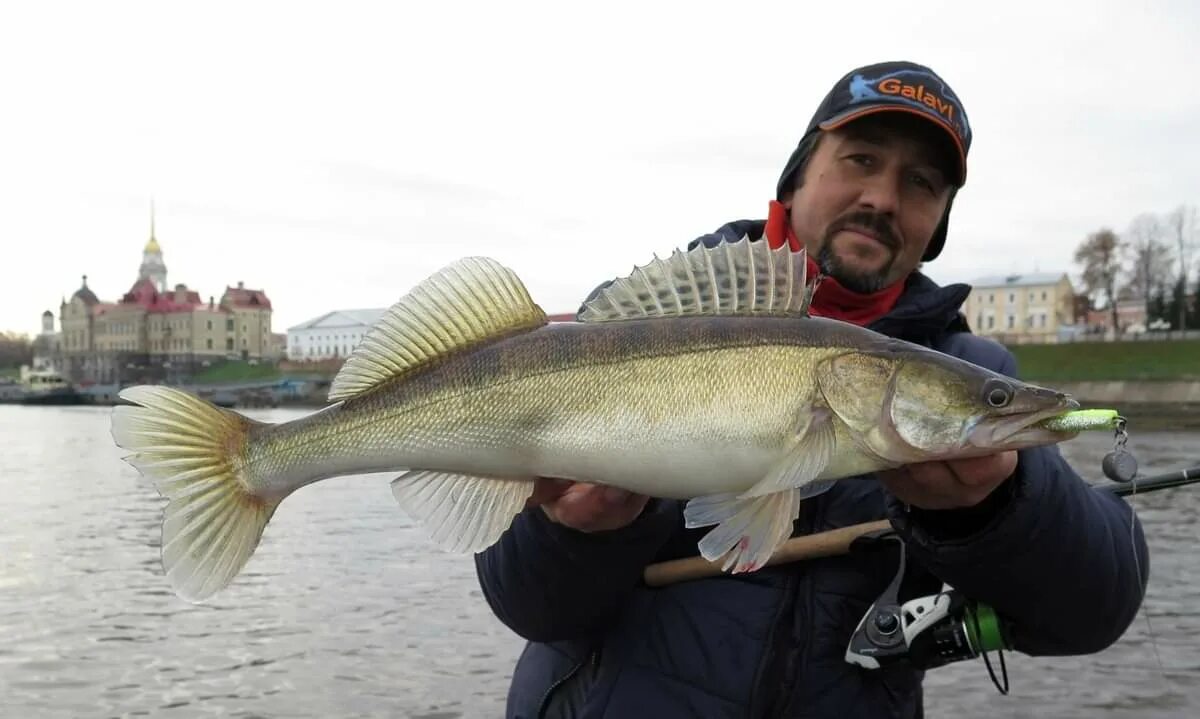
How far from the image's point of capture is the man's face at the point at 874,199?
3.53m

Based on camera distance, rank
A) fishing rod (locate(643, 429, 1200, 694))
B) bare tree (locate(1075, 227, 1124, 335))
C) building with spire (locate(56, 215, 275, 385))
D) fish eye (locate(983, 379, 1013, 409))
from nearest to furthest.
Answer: fish eye (locate(983, 379, 1013, 409)) → fishing rod (locate(643, 429, 1200, 694)) → bare tree (locate(1075, 227, 1124, 335)) → building with spire (locate(56, 215, 275, 385))

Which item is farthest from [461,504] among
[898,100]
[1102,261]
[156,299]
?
[156,299]

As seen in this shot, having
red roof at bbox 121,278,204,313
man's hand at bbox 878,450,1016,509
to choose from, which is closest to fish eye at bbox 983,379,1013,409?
man's hand at bbox 878,450,1016,509

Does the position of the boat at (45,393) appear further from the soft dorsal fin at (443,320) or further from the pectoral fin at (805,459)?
the pectoral fin at (805,459)

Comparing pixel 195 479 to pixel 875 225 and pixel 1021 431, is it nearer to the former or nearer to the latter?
pixel 1021 431

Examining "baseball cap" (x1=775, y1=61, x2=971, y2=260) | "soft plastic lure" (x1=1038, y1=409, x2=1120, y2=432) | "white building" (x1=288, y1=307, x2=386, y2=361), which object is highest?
"white building" (x1=288, y1=307, x2=386, y2=361)

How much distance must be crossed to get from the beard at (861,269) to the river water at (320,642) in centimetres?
529

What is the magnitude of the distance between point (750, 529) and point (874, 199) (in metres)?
1.60

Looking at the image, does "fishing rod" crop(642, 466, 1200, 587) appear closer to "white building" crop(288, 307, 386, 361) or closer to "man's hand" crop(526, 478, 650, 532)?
"man's hand" crop(526, 478, 650, 532)

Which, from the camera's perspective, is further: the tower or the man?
the tower

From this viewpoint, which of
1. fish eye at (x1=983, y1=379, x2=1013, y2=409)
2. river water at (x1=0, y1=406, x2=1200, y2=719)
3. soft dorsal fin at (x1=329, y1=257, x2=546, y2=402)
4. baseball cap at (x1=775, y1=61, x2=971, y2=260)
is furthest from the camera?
river water at (x1=0, y1=406, x2=1200, y2=719)

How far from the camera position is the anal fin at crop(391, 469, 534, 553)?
8.69ft

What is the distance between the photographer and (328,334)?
11619 cm

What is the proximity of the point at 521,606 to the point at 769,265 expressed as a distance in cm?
130
